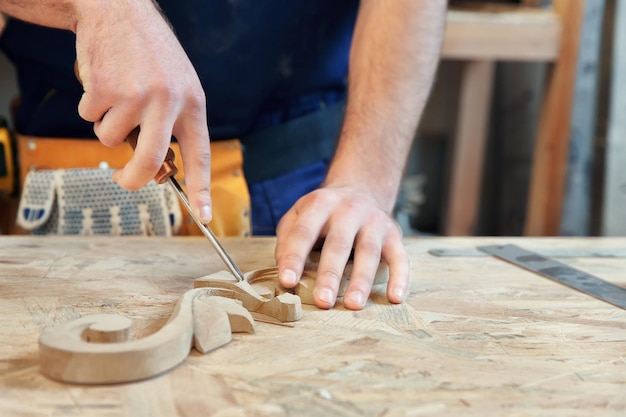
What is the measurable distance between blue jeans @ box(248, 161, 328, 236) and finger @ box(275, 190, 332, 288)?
463 mm

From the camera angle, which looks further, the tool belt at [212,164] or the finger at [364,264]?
the tool belt at [212,164]

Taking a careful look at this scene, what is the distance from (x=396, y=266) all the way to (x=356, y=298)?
11 cm

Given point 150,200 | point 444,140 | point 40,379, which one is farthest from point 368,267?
point 444,140

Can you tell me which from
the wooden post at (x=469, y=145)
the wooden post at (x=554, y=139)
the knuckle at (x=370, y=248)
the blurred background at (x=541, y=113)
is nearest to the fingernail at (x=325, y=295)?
the knuckle at (x=370, y=248)

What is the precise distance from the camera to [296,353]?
67cm

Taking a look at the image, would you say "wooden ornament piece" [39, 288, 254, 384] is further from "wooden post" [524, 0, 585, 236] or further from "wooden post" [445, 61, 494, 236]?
"wooden post" [445, 61, 494, 236]

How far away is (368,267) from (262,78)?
0.66 m

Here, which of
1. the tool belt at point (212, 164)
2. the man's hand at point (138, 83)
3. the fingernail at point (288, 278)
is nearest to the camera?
the man's hand at point (138, 83)

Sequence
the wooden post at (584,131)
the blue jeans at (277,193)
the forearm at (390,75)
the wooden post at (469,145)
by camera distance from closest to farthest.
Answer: the forearm at (390,75)
the blue jeans at (277,193)
the wooden post at (584,131)
the wooden post at (469,145)

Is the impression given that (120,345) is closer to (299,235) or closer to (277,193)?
(299,235)

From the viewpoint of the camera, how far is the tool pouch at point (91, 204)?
4.31ft

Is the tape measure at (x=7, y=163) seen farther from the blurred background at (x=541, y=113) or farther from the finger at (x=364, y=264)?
the finger at (x=364, y=264)

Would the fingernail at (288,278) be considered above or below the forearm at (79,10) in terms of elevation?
below

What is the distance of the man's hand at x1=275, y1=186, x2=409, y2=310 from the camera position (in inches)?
34.0
